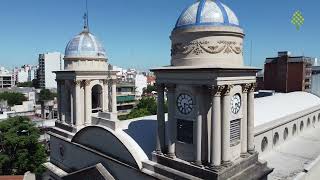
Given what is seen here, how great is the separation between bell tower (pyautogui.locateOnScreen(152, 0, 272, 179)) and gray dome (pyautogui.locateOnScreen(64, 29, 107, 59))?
11.7 meters

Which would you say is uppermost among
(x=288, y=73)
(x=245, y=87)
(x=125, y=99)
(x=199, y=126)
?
(x=288, y=73)

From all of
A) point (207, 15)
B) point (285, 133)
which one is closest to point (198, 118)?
point (207, 15)

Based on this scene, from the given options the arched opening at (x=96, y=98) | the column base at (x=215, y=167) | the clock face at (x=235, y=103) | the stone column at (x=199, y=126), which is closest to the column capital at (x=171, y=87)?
→ the stone column at (x=199, y=126)

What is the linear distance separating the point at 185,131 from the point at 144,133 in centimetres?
531

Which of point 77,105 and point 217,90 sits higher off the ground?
point 217,90

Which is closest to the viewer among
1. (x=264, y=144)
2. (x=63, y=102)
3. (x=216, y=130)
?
(x=216, y=130)

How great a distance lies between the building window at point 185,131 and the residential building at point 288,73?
4528 cm

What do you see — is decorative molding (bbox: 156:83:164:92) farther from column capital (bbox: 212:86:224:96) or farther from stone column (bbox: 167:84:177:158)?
column capital (bbox: 212:86:224:96)

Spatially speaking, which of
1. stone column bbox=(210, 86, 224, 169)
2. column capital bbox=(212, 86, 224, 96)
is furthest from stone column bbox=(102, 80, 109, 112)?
column capital bbox=(212, 86, 224, 96)

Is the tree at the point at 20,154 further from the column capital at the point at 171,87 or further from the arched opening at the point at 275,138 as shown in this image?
the column capital at the point at 171,87

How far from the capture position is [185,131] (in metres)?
17.8

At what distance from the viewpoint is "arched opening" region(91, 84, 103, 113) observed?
29.8 meters

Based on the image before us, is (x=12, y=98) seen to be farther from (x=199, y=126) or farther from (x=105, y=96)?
(x=199, y=126)

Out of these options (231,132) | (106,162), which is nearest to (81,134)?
(106,162)
